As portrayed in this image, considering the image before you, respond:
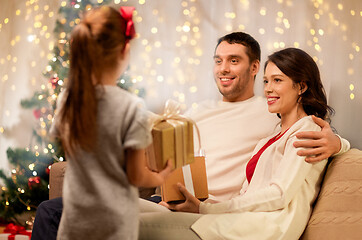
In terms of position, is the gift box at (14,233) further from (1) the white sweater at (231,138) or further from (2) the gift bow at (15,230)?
(1) the white sweater at (231,138)

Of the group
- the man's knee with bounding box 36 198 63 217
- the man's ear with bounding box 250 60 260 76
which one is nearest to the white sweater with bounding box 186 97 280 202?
the man's ear with bounding box 250 60 260 76

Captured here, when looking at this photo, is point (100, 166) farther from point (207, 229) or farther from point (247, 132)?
point (247, 132)

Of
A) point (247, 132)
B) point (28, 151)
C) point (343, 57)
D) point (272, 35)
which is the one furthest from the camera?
point (28, 151)

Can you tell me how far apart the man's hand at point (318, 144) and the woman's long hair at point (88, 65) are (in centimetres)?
88

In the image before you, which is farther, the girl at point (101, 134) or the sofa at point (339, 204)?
the sofa at point (339, 204)

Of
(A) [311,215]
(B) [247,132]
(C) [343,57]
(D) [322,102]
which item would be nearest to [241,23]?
(C) [343,57]

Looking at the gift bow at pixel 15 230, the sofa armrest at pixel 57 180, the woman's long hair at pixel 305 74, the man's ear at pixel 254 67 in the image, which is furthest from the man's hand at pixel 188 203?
the gift bow at pixel 15 230

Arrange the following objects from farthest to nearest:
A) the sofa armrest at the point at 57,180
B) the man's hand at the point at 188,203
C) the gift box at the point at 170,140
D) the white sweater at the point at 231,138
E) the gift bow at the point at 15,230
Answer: the gift bow at the point at 15,230, the sofa armrest at the point at 57,180, the white sweater at the point at 231,138, the man's hand at the point at 188,203, the gift box at the point at 170,140

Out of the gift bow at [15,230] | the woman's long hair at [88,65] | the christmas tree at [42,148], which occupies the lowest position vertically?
the gift bow at [15,230]

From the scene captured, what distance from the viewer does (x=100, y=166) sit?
1.22 meters

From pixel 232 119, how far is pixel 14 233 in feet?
6.49

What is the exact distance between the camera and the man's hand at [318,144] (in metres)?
1.76

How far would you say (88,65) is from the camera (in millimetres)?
1206

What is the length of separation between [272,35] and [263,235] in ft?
5.13
